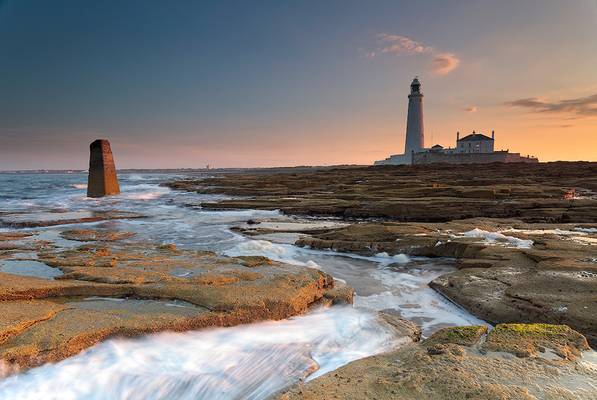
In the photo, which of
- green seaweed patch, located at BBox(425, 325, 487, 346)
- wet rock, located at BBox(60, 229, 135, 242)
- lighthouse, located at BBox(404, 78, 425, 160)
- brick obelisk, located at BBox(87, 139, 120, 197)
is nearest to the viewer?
green seaweed patch, located at BBox(425, 325, 487, 346)

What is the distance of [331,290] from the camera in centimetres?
485

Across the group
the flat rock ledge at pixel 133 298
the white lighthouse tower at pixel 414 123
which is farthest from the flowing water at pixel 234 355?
the white lighthouse tower at pixel 414 123

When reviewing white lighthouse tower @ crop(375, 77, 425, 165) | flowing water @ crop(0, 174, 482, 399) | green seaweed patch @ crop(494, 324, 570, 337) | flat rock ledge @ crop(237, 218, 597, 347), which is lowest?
flowing water @ crop(0, 174, 482, 399)

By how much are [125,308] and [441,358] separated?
288 cm

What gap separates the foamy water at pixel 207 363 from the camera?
2742mm

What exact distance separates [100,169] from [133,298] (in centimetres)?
2206

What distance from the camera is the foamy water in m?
2.74

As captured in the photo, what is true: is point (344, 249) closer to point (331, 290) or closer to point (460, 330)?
point (331, 290)

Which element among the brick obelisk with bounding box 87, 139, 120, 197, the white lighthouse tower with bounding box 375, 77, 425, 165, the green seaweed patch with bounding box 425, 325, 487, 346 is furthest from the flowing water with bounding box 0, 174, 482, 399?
the white lighthouse tower with bounding box 375, 77, 425, 165

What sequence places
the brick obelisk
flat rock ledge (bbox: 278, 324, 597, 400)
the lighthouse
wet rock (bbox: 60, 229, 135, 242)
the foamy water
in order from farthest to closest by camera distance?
the lighthouse < the brick obelisk < wet rock (bbox: 60, 229, 135, 242) < the foamy water < flat rock ledge (bbox: 278, 324, 597, 400)

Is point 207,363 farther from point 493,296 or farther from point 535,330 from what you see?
point 493,296

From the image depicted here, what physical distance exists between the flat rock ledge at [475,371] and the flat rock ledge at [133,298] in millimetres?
1518

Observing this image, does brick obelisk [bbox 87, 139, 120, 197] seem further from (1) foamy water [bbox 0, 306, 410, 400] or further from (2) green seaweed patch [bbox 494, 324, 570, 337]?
(2) green seaweed patch [bbox 494, 324, 570, 337]

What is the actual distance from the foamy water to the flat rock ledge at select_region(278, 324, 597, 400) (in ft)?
1.75
